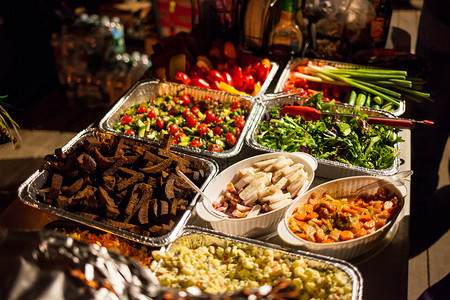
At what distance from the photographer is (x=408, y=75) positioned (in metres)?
2.94

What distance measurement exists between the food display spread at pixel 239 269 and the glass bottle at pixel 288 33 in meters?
2.15

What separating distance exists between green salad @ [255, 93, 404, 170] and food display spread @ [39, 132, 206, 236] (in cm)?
55

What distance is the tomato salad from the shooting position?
2453 mm

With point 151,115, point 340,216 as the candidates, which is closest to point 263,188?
point 340,216

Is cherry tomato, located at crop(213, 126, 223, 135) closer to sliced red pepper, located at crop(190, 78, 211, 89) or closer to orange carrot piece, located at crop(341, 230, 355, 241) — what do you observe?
sliced red pepper, located at crop(190, 78, 211, 89)

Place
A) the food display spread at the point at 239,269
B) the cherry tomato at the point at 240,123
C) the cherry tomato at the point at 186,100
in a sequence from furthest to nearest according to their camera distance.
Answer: the cherry tomato at the point at 186,100 → the cherry tomato at the point at 240,123 → the food display spread at the point at 239,269

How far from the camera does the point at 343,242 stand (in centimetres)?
160

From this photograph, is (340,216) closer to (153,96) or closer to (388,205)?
(388,205)

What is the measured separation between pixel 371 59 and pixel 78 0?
14.4ft

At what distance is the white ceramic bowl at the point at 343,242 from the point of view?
161 cm

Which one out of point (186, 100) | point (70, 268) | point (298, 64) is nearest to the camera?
point (70, 268)

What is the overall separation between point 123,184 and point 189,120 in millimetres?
849

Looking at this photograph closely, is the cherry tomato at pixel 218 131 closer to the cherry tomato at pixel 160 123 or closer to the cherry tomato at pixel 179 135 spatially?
the cherry tomato at pixel 179 135

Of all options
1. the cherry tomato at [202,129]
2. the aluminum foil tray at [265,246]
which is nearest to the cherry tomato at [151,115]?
the cherry tomato at [202,129]
